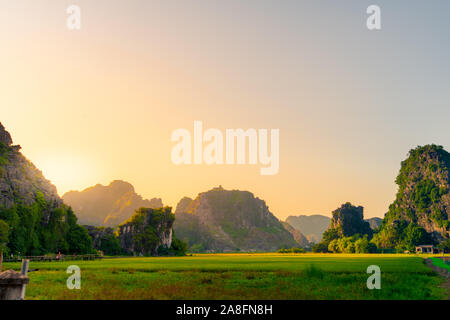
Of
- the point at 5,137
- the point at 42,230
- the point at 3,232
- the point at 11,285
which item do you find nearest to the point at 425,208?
the point at 42,230

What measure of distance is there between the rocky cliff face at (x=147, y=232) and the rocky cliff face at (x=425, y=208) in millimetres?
103758

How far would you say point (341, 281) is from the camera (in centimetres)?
2681

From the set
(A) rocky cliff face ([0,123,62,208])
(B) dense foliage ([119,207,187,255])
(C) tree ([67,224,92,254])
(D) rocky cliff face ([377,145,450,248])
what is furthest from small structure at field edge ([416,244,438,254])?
(A) rocky cliff face ([0,123,62,208])

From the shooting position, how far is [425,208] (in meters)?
180

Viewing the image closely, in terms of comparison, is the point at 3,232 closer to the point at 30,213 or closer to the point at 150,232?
the point at 30,213

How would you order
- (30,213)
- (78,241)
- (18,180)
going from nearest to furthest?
(30,213) → (18,180) → (78,241)

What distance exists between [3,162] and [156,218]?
239 feet

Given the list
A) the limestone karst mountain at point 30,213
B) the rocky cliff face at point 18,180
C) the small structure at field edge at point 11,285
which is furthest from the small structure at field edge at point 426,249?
the small structure at field edge at point 11,285

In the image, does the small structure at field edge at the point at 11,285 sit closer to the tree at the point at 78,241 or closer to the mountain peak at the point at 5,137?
the tree at the point at 78,241

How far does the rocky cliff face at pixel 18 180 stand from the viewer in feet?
245

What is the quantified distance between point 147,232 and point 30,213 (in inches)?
2545

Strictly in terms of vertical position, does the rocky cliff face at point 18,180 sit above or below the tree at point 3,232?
above
